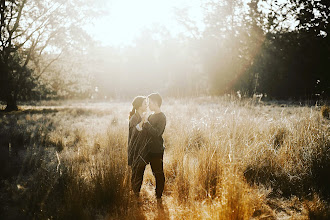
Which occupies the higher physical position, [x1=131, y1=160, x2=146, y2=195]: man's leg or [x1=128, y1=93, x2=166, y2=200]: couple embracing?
[x1=128, y1=93, x2=166, y2=200]: couple embracing

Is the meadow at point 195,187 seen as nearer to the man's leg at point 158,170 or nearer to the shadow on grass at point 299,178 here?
the shadow on grass at point 299,178

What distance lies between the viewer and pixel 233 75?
20.6 m

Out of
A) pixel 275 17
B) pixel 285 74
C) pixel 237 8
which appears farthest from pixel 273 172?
pixel 237 8

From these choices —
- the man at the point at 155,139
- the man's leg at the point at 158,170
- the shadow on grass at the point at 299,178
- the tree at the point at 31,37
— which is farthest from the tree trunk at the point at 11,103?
the shadow on grass at the point at 299,178

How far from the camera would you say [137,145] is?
3166 mm

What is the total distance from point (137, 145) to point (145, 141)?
13 cm

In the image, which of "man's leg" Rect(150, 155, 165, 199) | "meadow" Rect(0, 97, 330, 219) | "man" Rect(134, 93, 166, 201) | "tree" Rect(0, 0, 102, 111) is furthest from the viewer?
"tree" Rect(0, 0, 102, 111)

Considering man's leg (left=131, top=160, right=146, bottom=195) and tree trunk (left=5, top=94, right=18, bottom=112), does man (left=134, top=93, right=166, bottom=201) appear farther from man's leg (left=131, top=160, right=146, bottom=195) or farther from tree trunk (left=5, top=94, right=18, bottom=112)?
tree trunk (left=5, top=94, right=18, bottom=112)

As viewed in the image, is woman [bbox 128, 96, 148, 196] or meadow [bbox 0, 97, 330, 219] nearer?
meadow [bbox 0, 97, 330, 219]

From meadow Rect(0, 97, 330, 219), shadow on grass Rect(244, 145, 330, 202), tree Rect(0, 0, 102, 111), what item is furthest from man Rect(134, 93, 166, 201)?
tree Rect(0, 0, 102, 111)

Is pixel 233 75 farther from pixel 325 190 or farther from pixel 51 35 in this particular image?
pixel 325 190

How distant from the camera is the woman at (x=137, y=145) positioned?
3096 mm

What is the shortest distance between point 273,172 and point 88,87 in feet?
57.9

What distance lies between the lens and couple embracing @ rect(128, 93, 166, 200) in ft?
10.1
